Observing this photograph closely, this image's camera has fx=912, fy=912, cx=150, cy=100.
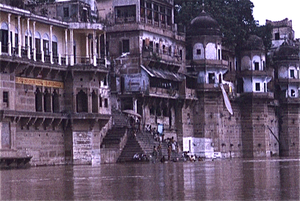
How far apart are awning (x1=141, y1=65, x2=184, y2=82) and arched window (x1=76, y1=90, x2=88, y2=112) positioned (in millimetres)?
9374

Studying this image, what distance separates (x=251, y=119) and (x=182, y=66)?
913 cm

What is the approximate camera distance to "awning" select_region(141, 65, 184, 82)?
59891 millimetres

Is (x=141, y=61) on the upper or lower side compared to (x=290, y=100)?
upper

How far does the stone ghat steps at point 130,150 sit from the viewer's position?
52.7 metres

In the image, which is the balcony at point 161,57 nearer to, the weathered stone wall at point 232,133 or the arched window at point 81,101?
the weathered stone wall at point 232,133

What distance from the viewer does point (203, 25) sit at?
67.2 meters

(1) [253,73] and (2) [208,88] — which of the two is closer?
(2) [208,88]

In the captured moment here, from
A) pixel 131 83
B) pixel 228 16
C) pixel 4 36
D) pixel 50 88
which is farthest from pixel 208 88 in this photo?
pixel 4 36

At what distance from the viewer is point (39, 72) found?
47906 millimetres

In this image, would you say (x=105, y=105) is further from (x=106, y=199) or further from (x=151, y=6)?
(x=106, y=199)

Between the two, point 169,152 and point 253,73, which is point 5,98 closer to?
point 169,152

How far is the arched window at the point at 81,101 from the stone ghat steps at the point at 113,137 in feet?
10.6

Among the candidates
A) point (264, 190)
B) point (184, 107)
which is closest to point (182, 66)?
point (184, 107)

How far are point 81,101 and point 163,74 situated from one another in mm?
12231
